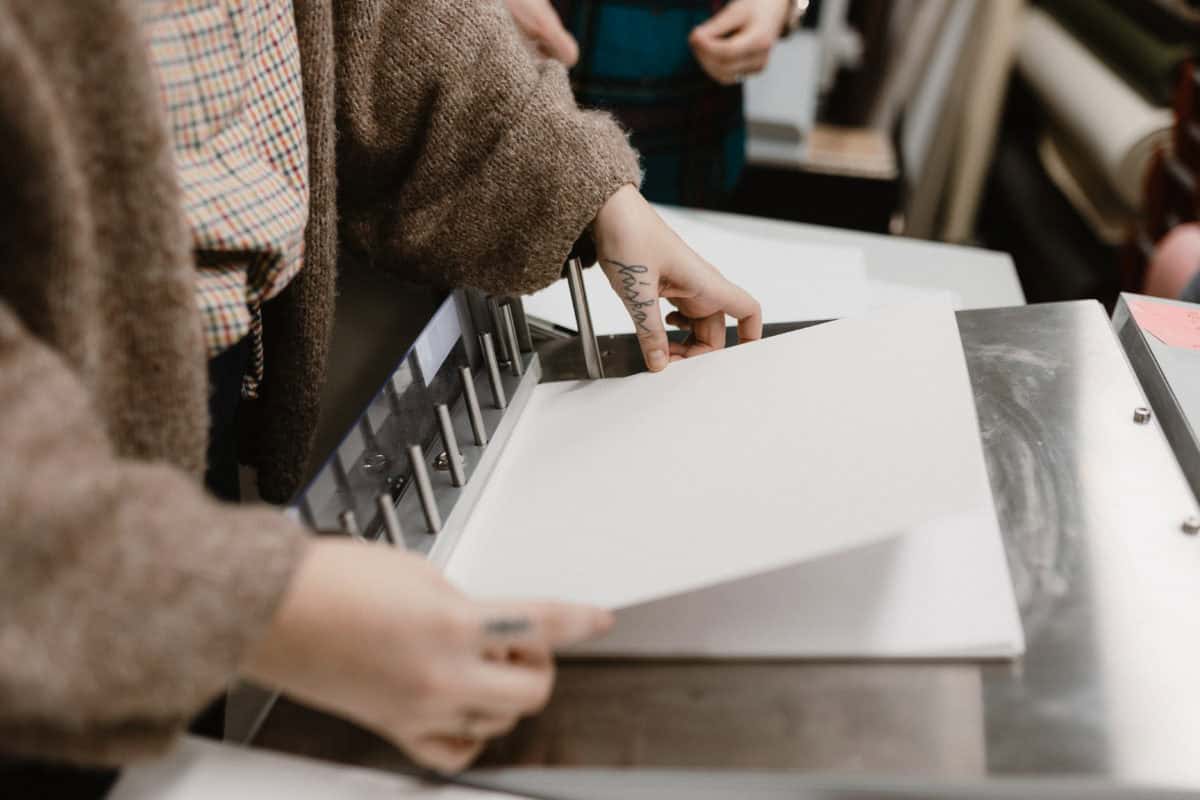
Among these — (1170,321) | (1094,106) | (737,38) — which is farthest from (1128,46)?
(1170,321)

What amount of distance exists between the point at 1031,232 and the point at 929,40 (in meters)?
0.39

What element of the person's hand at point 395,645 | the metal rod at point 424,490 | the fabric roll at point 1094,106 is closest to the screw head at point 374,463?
the metal rod at point 424,490

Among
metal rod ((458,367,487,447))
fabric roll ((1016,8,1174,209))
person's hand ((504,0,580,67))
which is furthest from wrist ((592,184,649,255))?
fabric roll ((1016,8,1174,209))

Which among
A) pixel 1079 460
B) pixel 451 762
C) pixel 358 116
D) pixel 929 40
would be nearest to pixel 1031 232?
pixel 929 40

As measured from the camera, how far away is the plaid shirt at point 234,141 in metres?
0.37

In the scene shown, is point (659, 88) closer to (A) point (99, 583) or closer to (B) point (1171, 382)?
(B) point (1171, 382)

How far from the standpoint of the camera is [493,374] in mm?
500

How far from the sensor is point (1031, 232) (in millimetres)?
1620

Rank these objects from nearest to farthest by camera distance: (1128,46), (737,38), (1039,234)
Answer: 1. (737,38)
2. (1128,46)
3. (1039,234)

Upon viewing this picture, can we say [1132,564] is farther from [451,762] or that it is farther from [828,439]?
[451,762]

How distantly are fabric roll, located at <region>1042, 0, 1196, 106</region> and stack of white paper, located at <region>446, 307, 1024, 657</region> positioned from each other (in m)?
1.11

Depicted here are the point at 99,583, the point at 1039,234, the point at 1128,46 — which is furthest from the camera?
the point at 1039,234

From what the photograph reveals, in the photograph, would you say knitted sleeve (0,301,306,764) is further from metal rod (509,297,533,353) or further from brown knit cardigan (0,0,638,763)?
metal rod (509,297,533,353)

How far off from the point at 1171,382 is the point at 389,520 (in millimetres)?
415
